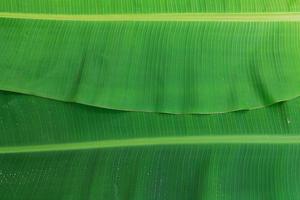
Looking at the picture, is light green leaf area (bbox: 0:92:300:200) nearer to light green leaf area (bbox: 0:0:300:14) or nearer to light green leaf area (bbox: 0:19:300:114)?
light green leaf area (bbox: 0:19:300:114)

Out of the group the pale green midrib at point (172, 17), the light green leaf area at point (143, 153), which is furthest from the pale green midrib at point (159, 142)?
the pale green midrib at point (172, 17)

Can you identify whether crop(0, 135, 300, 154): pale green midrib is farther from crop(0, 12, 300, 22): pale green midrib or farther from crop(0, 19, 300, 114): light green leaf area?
crop(0, 12, 300, 22): pale green midrib

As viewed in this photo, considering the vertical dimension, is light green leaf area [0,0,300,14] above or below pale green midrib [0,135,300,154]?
above

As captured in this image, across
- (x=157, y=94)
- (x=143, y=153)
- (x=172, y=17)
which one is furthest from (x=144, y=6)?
(x=143, y=153)

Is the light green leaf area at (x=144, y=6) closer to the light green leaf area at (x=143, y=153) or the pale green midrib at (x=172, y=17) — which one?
the pale green midrib at (x=172, y=17)

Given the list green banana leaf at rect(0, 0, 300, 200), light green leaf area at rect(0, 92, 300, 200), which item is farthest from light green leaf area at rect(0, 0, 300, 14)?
light green leaf area at rect(0, 92, 300, 200)

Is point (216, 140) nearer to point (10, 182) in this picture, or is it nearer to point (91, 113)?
point (91, 113)

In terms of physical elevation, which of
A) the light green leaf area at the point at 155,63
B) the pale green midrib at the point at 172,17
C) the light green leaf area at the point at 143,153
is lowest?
the light green leaf area at the point at 143,153

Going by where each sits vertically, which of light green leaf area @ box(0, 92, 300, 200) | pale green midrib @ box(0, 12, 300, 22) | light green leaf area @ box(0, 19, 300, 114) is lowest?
light green leaf area @ box(0, 92, 300, 200)
